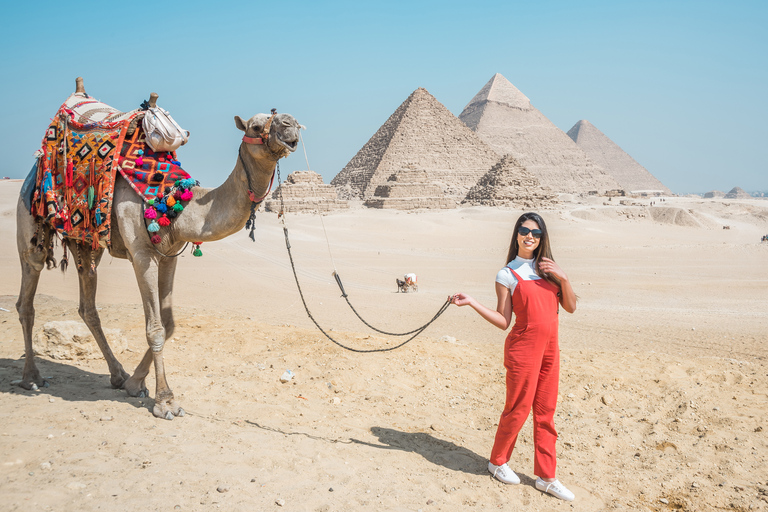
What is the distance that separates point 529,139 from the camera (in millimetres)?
151000

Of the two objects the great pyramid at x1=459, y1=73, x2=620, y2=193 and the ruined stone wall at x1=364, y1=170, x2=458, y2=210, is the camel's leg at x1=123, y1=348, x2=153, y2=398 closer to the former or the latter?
the ruined stone wall at x1=364, y1=170, x2=458, y2=210

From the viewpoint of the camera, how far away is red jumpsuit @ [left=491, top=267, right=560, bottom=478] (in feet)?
11.1

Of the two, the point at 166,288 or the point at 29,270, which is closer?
the point at 166,288

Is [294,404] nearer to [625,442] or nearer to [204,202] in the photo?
[204,202]

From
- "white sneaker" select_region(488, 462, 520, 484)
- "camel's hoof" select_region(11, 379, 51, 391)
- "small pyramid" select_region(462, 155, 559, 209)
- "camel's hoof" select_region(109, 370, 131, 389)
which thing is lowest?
"camel's hoof" select_region(11, 379, 51, 391)

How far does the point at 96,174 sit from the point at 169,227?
30.0 inches

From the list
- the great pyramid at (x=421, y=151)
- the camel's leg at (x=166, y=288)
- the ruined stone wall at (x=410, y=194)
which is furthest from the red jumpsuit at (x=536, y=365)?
the great pyramid at (x=421, y=151)

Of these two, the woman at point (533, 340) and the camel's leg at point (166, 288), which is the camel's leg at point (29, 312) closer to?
the camel's leg at point (166, 288)

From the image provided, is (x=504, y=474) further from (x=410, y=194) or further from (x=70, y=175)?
(x=410, y=194)

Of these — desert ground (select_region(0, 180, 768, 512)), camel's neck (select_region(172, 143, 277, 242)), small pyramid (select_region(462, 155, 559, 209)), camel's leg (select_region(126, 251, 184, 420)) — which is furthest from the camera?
small pyramid (select_region(462, 155, 559, 209))

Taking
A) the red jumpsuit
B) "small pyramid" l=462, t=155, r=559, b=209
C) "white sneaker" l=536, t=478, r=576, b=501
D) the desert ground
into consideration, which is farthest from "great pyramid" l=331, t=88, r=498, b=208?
"white sneaker" l=536, t=478, r=576, b=501

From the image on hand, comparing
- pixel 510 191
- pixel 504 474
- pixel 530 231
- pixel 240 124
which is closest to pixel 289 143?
pixel 240 124

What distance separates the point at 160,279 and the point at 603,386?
13.8 ft

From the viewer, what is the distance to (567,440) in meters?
4.37
